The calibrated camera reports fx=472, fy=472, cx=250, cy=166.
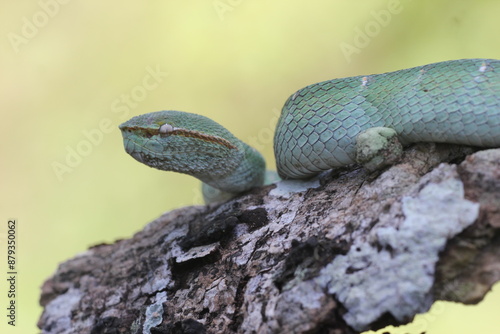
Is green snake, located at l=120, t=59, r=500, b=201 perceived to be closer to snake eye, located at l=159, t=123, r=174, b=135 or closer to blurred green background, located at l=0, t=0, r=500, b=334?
snake eye, located at l=159, t=123, r=174, b=135

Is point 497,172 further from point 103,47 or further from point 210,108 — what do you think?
point 103,47

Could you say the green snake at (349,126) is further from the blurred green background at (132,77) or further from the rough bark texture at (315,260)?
the blurred green background at (132,77)

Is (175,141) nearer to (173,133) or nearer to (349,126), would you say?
(173,133)

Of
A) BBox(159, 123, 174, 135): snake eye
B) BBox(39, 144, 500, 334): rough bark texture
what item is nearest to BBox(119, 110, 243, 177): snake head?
BBox(159, 123, 174, 135): snake eye

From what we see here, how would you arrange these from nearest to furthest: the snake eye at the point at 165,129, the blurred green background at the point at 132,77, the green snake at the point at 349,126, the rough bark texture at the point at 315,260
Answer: the rough bark texture at the point at 315,260
the green snake at the point at 349,126
the snake eye at the point at 165,129
the blurred green background at the point at 132,77

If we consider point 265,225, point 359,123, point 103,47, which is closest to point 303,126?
point 359,123

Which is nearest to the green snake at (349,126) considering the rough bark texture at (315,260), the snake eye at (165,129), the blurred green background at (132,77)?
the snake eye at (165,129)

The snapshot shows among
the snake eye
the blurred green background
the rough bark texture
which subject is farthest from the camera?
the blurred green background
